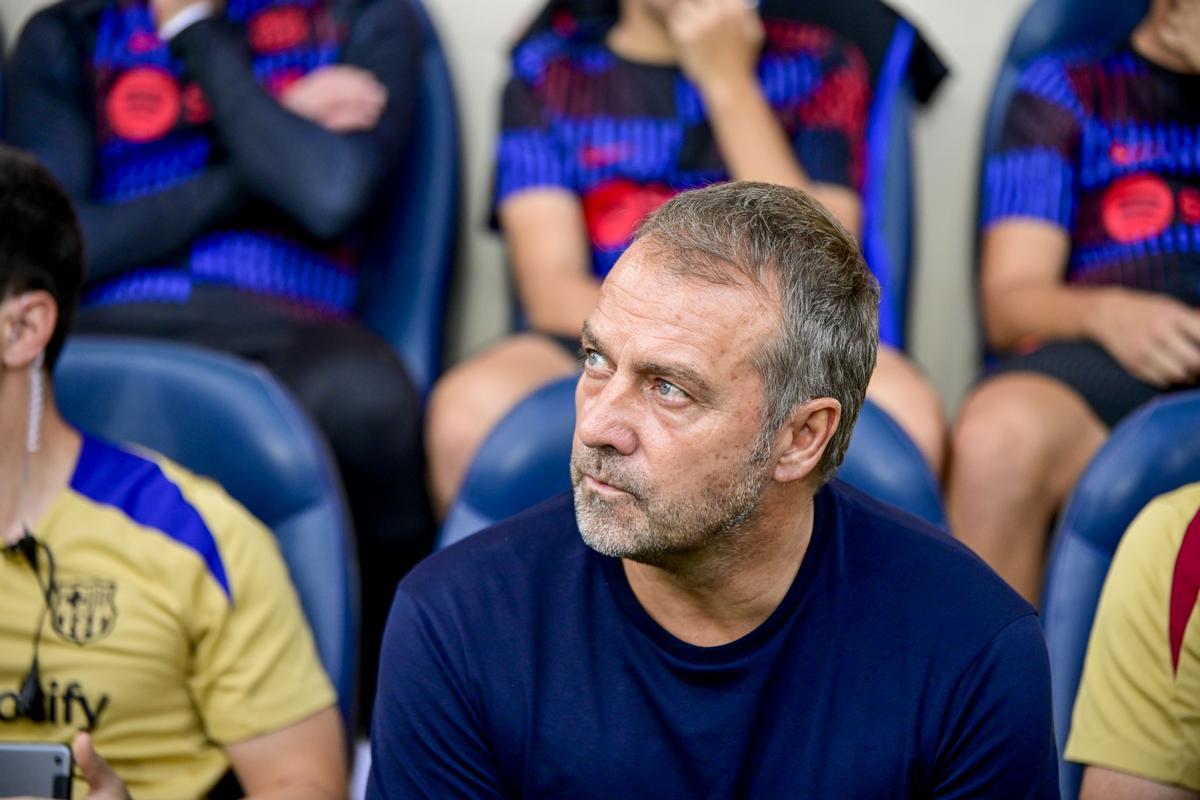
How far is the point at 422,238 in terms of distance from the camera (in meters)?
2.19

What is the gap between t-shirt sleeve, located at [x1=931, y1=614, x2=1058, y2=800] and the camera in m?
1.10

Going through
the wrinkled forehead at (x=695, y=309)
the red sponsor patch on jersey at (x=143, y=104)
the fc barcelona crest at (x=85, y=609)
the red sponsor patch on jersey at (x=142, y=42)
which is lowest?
the fc barcelona crest at (x=85, y=609)

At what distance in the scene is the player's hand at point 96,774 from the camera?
1127 mm

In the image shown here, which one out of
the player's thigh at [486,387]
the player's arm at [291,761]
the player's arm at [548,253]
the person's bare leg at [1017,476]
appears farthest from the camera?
the player's arm at [548,253]

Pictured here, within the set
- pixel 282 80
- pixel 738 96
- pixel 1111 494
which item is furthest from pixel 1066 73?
pixel 282 80

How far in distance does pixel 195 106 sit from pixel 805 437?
4.26 feet

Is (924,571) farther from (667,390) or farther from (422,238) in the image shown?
(422,238)

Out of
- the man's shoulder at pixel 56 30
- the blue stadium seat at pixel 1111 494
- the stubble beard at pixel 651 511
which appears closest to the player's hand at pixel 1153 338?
the blue stadium seat at pixel 1111 494

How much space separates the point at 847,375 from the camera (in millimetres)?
1169

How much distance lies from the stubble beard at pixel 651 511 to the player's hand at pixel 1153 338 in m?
0.77

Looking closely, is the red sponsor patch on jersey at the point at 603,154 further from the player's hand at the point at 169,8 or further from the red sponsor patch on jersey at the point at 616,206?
the player's hand at the point at 169,8

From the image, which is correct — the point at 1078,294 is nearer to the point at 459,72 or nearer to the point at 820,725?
the point at 820,725

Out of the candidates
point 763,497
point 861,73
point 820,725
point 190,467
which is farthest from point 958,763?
point 861,73

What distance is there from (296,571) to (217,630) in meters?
0.14
